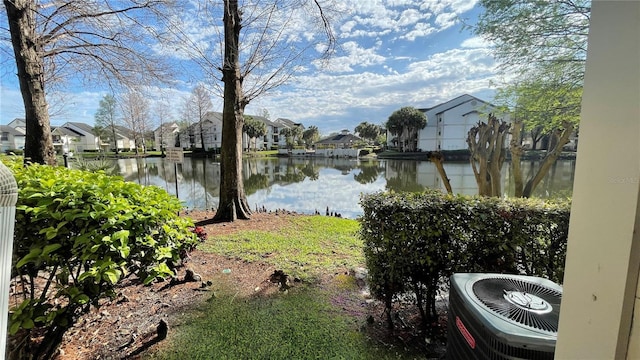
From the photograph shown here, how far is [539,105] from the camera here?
3.61 m

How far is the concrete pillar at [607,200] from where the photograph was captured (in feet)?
1.67

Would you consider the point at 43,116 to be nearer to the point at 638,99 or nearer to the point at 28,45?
the point at 28,45

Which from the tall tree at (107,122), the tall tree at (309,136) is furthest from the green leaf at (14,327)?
the tall tree at (309,136)

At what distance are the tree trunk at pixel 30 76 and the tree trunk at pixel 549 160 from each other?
288 inches

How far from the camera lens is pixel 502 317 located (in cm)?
99

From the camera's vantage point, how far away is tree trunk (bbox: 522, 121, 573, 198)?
122 inches

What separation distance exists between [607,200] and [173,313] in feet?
9.73

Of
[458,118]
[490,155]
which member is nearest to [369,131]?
[458,118]

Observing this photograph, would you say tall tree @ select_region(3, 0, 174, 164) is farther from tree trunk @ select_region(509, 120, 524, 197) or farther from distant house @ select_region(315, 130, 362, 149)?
distant house @ select_region(315, 130, 362, 149)

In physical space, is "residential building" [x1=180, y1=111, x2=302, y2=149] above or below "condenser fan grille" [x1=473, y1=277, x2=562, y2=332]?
above

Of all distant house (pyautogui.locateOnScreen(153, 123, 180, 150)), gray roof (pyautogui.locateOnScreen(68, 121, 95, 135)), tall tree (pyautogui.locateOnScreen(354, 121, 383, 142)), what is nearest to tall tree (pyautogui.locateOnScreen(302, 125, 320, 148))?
tall tree (pyautogui.locateOnScreen(354, 121, 383, 142))

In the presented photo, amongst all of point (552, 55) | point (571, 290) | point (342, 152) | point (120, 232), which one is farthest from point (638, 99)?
point (342, 152)

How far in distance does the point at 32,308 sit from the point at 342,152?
29.5m

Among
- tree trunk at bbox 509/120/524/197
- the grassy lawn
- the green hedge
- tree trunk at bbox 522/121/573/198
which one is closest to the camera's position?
the green hedge
